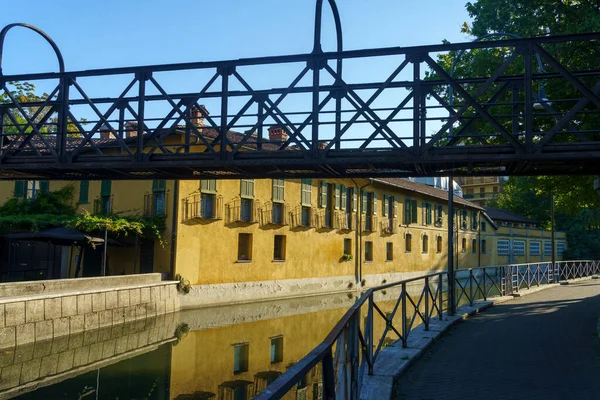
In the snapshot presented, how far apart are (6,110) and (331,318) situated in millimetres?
13079

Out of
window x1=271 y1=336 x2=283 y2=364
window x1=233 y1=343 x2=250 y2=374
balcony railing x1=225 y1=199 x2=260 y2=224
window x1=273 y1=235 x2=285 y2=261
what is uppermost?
balcony railing x1=225 y1=199 x2=260 y2=224

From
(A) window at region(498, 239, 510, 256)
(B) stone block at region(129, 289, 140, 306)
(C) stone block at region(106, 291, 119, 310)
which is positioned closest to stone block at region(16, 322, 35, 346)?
(C) stone block at region(106, 291, 119, 310)

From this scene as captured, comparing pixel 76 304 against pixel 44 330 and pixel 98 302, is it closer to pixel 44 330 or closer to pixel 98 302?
pixel 98 302

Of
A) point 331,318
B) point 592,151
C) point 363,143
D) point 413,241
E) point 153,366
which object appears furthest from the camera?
point 413,241

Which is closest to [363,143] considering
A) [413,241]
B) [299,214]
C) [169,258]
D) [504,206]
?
[169,258]

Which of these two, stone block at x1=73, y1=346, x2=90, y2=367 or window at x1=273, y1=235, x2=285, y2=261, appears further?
window at x1=273, y1=235, x2=285, y2=261

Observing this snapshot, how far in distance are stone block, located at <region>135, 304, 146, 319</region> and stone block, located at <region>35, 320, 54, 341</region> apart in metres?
3.63

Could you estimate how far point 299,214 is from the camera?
2788 cm

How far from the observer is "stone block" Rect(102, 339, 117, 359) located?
46.0ft

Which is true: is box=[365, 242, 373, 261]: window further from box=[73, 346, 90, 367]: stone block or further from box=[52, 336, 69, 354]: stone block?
box=[73, 346, 90, 367]: stone block

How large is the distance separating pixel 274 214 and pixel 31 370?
15.2 meters

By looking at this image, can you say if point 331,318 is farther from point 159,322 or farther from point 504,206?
point 504,206

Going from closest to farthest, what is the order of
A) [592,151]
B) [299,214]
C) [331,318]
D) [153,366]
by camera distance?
[592,151]
[153,366]
[331,318]
[299,214]

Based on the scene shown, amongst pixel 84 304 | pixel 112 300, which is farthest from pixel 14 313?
pixel 112 300
